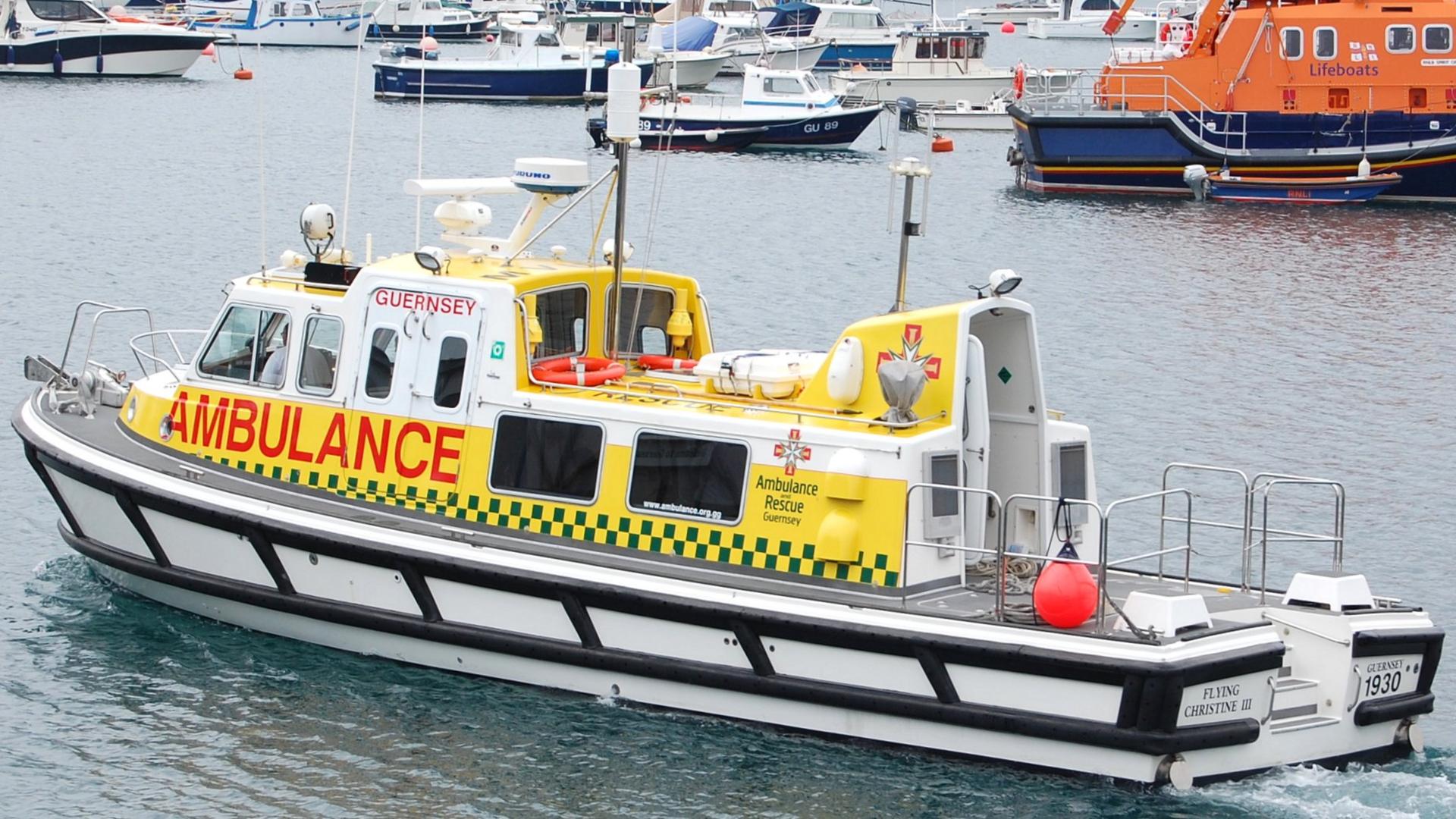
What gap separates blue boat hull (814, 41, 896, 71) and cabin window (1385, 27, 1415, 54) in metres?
33.0

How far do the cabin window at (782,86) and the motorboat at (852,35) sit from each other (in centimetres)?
1840

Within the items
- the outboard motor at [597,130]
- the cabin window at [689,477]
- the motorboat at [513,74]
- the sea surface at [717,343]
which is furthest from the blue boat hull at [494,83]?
the cabin window at [689,477]

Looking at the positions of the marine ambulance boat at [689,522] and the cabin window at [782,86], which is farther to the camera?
the cabin window at [782,86]

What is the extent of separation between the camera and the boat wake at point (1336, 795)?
1143 centimetres

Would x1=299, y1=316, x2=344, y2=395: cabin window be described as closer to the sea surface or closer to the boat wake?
the sea surface

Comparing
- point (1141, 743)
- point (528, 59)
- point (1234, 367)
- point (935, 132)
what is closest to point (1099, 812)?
point (1141, 743)

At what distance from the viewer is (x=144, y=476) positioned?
45.3 ft

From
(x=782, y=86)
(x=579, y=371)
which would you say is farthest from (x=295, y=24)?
(x=579, y=371)

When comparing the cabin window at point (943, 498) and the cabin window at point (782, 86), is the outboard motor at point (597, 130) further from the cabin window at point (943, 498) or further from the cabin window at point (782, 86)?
the cabin window at point (943, 498)

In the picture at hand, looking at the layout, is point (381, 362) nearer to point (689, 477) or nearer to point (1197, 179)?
point (689, 477)

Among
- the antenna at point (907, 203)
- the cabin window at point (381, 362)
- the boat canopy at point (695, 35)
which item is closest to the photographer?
the antenna at point (907, 203)

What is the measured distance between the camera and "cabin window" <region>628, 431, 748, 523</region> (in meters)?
12.5

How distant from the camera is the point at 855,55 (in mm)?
72625

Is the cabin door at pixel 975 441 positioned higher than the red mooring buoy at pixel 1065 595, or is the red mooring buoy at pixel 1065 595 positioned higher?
the cabin door at pixel 975 441
